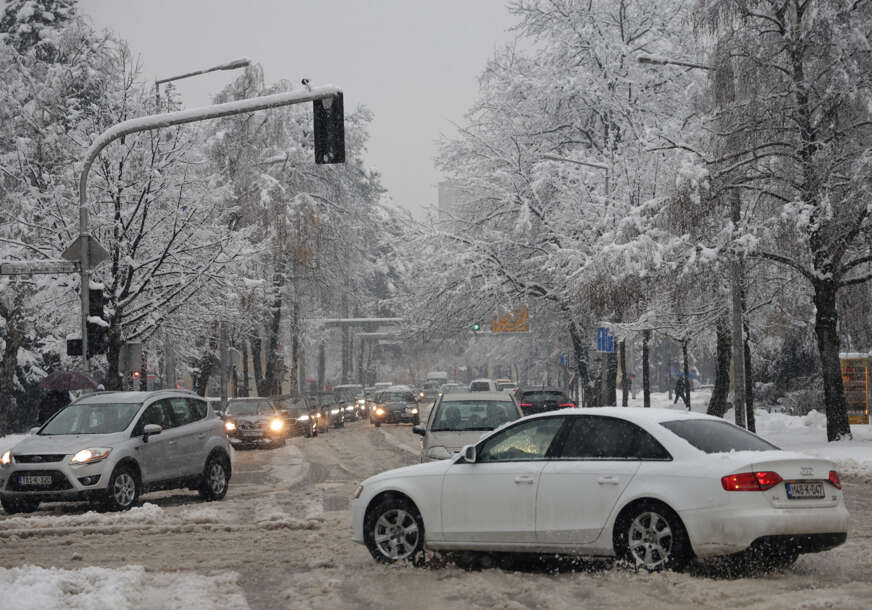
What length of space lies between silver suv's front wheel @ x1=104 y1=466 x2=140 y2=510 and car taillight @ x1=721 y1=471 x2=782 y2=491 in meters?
9.54

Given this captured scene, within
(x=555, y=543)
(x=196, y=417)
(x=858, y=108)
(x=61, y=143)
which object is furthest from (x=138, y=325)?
(x=555, y=543)

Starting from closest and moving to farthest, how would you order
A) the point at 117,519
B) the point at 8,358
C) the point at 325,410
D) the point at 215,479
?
1. the point at 117,519
2. the point at 215,479
3. the point at 8,358
4. the point at 325,410

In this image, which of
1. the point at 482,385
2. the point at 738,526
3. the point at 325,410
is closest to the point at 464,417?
the point at 738,526

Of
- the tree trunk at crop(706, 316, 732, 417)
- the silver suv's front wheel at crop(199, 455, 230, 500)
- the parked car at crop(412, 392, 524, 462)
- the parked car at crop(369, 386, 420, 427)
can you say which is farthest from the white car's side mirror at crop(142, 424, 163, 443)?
the parked car at crop(369, 386, 420, 427)

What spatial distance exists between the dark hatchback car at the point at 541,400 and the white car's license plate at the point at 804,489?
23.7 meters

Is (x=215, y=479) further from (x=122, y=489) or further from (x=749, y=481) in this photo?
(x=749, y=481)

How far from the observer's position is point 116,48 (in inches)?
1710

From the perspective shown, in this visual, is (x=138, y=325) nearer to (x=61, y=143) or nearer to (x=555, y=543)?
(x=61, y=143)

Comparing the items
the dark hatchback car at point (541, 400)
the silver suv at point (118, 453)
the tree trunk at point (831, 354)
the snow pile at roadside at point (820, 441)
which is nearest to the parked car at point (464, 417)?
the silver suv at point (118, 453)

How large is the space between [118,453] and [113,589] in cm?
779

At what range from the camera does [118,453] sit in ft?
54.5

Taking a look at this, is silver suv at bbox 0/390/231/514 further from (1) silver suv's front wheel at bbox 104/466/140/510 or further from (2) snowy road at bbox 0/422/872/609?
(2) snowy road at bbox 0/422/872/609

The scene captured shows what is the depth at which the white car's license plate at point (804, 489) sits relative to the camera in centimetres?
941

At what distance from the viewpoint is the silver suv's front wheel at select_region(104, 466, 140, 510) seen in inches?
639
